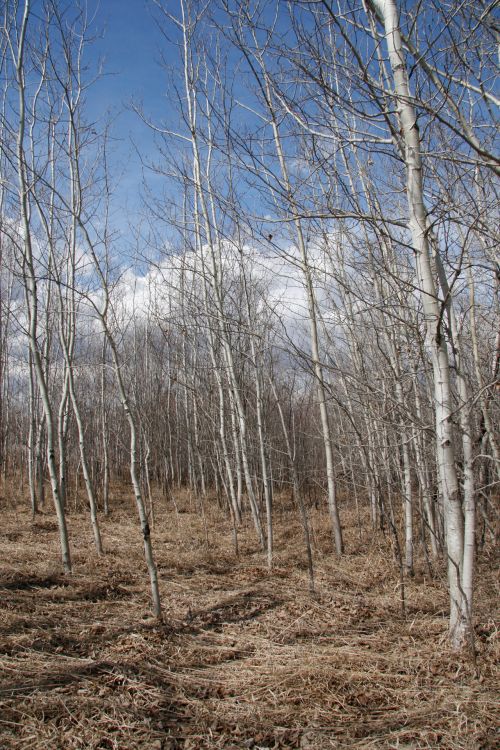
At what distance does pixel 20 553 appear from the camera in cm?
645

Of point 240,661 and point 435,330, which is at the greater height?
point 435,330

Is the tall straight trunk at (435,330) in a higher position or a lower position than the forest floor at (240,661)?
higher

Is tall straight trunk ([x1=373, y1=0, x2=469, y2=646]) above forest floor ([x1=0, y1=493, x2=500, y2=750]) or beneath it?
Result: above

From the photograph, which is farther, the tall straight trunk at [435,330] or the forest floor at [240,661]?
the tall straight trunk at [435,330]

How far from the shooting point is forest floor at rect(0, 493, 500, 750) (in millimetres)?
2371

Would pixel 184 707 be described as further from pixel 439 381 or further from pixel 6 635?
pixel 439 381

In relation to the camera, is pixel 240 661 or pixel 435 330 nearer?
pixel 435 330

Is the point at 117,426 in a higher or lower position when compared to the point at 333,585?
higher

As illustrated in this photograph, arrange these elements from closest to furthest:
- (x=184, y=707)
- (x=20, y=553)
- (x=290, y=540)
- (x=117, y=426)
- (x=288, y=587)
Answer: (x=184, y=707) → (x=288, y=587) → (x=20, y=553) → (x=290, y=540) → (x=117, y=426)

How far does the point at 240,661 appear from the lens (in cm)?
324

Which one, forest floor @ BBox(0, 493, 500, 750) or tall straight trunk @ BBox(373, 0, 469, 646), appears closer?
forest floor @ BBox(0, 493, 500, 750)

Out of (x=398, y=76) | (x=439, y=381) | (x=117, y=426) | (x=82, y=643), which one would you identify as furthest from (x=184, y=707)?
(x=117, y=426)

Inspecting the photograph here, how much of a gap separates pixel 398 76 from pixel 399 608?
162 inches

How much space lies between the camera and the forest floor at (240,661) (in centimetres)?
237
